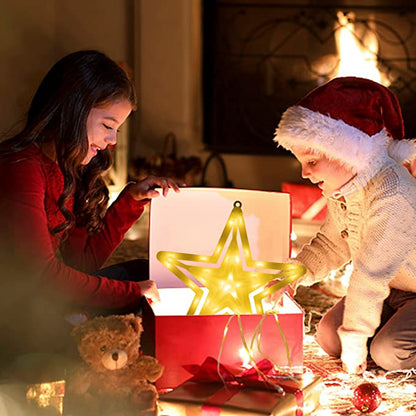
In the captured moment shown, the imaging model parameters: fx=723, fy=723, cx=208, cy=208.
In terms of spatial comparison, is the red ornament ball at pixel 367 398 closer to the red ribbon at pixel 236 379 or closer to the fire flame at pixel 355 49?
the red ribbon at pixel 236 379

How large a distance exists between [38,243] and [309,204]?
2.10m

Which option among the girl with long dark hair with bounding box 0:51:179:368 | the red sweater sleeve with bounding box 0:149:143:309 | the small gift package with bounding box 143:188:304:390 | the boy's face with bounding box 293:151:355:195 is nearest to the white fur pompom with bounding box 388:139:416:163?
the boy's face with bounding box 293:151:355:195

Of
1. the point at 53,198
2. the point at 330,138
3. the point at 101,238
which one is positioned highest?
the point at 330,138

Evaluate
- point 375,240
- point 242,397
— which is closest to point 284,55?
point 375,240

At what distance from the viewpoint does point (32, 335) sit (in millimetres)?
1377

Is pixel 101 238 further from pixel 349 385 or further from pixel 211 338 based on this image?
pixel 349 385

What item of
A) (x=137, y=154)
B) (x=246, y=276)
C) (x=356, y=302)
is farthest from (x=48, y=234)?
(x=137, y=154)

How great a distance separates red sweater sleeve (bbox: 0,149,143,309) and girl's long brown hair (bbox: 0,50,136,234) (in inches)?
1.7

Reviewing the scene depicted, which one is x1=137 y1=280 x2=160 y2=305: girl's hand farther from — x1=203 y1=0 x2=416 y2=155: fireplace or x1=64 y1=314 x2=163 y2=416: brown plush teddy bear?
x1=203 y1=0 x2=416 y2=155: fireplace

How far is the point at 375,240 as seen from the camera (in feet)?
4.66

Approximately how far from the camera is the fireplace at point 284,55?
354 centimetres

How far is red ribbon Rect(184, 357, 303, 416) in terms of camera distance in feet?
3.79

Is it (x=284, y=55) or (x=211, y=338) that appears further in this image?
(x=284, y=55)

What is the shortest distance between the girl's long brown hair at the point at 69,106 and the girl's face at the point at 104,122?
0.04ft
